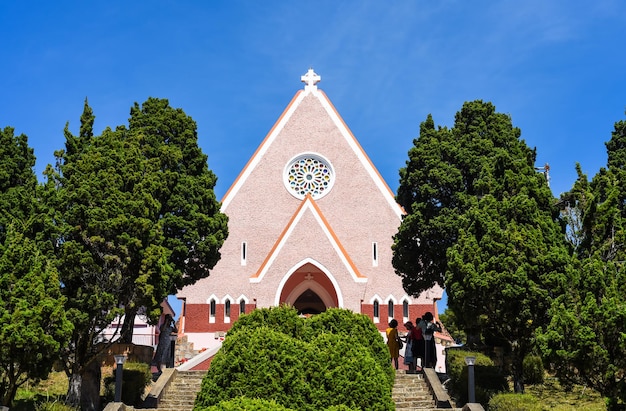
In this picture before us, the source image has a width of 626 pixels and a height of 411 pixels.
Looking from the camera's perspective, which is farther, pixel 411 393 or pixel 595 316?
pixel 411 393

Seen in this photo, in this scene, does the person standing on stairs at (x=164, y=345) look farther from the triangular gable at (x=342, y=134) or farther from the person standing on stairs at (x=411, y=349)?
the triangular gable at (x=342, y=134)

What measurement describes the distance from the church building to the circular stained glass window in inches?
1.6

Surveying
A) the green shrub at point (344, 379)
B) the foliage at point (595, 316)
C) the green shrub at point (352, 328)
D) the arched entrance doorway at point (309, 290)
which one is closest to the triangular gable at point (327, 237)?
the arched entrance doorway at point (309, 290)

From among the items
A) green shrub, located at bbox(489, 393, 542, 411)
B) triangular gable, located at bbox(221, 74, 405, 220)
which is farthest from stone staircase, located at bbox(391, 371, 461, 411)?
triangular gable, located at bbox(221, 74, 405, 220)

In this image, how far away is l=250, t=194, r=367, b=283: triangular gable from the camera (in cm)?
2614

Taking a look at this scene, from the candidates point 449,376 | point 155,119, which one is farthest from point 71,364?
point 449,376

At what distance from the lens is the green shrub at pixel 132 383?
16478 mm

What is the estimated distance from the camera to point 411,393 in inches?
673

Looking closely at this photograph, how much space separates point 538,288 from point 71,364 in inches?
385

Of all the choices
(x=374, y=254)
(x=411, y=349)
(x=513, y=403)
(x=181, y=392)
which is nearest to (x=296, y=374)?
(x=513, y=403)

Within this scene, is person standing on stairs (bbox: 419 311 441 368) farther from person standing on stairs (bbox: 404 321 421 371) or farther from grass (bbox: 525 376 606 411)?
grass (bbox: 525 376 606 411)

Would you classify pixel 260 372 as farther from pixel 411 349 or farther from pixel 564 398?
pixel 564 398

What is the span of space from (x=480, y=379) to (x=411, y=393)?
1.59 meters

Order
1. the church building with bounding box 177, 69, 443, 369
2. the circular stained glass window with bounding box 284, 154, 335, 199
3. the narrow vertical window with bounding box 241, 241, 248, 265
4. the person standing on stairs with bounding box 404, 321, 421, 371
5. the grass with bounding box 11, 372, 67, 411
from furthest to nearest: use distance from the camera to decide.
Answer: the circular stained glass window with bounding box 284, 154, 335, 199 → the narrow vertical window with bounding box 241, 241, 248, 265 → the church building with bounding box 177, 69, 443, 369 → the person standing on stairs with bounding box 404, 321, 421, 371 → the grass with bounding box 11, 372, 67, 411
